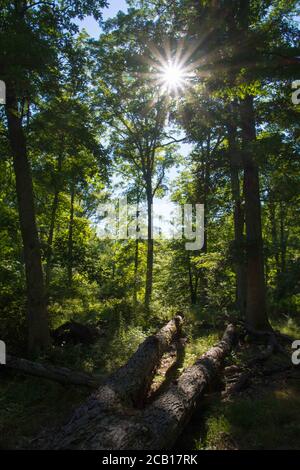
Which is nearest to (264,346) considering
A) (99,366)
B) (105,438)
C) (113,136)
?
(99,366)

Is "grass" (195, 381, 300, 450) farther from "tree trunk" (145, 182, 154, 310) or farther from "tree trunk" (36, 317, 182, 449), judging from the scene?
"tree trunk" (145, 182, 154, 310)

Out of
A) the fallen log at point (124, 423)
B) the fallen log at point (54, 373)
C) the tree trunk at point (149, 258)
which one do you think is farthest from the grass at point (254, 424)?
the tree trunk at point (149, 258)

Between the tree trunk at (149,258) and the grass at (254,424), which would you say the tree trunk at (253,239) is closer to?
the grass at (254,424)

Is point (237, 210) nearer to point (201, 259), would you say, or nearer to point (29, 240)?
point (201, 259)

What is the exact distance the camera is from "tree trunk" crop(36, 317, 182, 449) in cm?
447

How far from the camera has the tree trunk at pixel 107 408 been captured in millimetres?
4469

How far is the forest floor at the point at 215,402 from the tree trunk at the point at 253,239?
5.58ft

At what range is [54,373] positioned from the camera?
7.97 m

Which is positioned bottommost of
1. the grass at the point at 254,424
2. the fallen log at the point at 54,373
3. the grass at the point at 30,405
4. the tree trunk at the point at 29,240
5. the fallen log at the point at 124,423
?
the grass at the point at 30,405

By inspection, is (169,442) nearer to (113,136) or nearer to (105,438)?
(105,438)

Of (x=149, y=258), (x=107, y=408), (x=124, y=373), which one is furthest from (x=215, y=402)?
(x=149, y=258)

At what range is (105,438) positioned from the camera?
447 cm

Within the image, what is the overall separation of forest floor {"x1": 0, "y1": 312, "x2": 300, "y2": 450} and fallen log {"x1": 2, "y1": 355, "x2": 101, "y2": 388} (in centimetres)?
18

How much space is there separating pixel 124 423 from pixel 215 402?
2.62 m
